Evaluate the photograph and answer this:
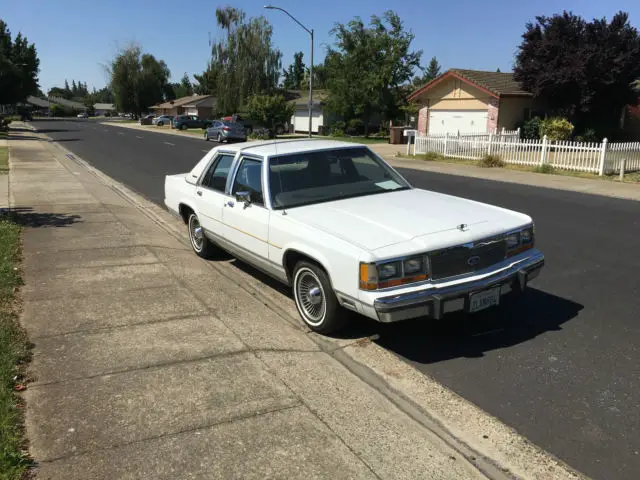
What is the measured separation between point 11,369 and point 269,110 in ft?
126

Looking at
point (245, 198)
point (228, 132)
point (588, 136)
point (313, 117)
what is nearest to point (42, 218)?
point (245, 198)

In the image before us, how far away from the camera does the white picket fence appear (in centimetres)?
1709

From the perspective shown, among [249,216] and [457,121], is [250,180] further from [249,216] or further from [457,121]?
[457,121]

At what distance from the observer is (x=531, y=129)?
27.7m

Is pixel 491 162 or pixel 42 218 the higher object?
pixel 491 162

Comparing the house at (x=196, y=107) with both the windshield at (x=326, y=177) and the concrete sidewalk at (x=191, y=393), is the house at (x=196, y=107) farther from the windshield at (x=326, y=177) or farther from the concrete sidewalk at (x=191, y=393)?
the concrete sidewalk at (x=191, y=393)

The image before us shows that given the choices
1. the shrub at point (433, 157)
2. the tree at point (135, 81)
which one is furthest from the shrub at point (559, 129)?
the tree at point (135, 81)

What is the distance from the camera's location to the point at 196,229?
23.7 ft

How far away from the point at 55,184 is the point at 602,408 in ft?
44.0

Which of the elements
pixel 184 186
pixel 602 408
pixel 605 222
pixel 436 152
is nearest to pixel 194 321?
pixel 184 186

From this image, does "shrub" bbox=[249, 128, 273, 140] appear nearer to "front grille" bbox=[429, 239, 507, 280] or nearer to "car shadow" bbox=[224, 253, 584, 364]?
"car shadow" bbox=[224, 253, 584, 364]

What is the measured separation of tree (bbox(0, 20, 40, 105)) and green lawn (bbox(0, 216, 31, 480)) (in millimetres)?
45341

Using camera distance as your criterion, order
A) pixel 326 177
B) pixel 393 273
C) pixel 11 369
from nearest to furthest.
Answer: pixel 11 369 → pixel 393 273 → pixel 326 177

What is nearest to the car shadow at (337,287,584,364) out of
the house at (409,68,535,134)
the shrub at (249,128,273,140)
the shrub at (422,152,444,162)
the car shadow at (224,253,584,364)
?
the car shadow at (224,253,584,364)
